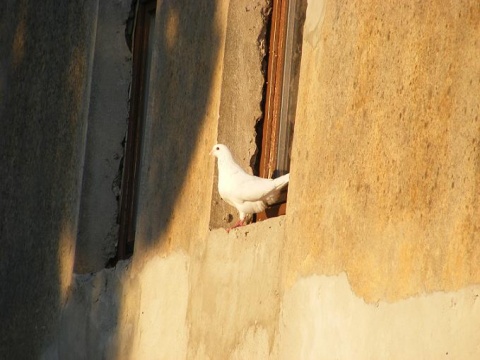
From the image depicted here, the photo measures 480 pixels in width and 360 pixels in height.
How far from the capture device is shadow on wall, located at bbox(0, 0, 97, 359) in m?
7.40

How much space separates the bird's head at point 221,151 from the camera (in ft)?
18.3

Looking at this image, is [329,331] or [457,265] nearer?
[457,265]

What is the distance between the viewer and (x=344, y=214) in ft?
15.1

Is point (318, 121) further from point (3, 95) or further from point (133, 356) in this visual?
point (3, 95)

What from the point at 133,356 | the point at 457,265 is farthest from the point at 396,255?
the point at 133,356

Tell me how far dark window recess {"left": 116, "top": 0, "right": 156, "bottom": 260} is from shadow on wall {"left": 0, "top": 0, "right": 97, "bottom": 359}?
10.2 inches

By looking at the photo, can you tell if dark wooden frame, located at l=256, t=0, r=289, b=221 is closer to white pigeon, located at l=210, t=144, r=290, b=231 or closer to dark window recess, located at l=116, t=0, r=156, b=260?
white pigeon, located at l=210, t=144, r=290, b=231

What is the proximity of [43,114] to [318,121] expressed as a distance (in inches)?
130

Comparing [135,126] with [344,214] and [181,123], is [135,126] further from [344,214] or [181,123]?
[344,214]

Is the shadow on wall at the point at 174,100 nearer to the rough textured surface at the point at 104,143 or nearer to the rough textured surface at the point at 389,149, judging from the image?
the rough textured surface at the point at 104,143

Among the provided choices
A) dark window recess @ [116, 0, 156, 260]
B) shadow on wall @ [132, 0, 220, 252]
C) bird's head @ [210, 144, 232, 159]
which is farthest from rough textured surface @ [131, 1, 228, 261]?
dark window recess @ [116, 0, 156, 260]

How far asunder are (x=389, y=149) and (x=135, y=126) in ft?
10.2

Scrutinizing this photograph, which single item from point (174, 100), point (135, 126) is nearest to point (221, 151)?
point (174, 100)

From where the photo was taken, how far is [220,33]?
5.93 m
